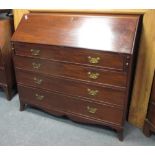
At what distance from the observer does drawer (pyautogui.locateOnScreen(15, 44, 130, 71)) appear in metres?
1.41

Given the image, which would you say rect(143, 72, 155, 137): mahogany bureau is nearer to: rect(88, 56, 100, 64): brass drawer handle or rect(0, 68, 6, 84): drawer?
rect(88, 56, 100, 64): brass drawer handle

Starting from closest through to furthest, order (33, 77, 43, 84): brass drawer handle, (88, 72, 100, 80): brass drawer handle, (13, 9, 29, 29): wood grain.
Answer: (88, 72, 100, 80): brass drawer handle → (33, 77, 43, 84): brass drawer handle → (13, 9, 29, 29): wood grain

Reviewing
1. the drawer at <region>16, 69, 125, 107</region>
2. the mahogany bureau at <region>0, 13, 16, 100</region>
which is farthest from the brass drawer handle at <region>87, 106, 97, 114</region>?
the mahogany bureau at <region>0, 13, 16, 100</region>

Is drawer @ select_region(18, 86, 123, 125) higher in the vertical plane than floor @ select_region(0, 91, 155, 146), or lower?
higher

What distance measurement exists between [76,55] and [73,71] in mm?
150

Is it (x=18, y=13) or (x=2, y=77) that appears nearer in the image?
(x=18, y=13)

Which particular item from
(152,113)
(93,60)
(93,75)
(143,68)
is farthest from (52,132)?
(143,68)

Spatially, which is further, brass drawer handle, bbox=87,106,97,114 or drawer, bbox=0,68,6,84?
drawer, bbox=0,68,6,84

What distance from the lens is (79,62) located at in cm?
155

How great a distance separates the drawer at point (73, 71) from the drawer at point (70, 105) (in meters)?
0.23

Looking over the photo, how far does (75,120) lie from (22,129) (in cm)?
52

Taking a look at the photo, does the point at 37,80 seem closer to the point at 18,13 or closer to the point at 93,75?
the point at 93,75

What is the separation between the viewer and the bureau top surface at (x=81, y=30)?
144 centimetres

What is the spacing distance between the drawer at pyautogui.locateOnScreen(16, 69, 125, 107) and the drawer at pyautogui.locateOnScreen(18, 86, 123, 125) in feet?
0.21
